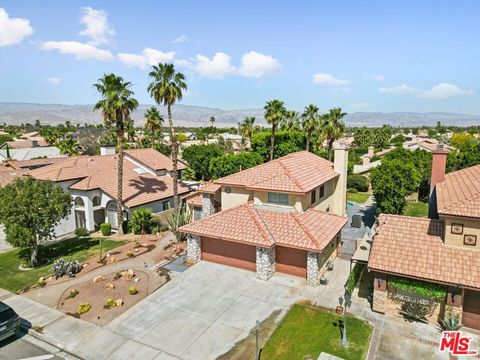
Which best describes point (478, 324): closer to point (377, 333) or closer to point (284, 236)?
point (377, 333)

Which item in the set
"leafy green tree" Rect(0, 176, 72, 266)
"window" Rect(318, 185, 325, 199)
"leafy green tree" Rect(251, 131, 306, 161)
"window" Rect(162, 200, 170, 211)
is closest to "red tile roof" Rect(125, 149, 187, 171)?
"window" Rect(162, 200, 170, 211)

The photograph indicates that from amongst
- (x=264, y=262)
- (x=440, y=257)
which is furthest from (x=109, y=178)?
(x=440, y=257)

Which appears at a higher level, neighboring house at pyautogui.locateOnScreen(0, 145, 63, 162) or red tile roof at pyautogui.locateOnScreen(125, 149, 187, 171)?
red tile roof at pyautogui.locateOnScreen(125, 149, 187, 171)

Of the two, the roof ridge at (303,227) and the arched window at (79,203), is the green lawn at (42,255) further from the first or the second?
the roof ridge at (303,227)

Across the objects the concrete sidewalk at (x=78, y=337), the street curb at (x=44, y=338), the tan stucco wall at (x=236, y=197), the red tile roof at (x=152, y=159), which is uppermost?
the red tile roof at (x=152, y=159)

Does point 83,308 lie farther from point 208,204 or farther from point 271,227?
point 208,204

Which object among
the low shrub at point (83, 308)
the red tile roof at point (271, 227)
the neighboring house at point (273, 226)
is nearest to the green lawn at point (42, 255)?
the low shrub at point (83, 308)

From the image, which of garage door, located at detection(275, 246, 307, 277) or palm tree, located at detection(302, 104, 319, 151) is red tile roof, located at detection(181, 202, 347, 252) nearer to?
garage door, located at detection(275, 246, 307, 277)
